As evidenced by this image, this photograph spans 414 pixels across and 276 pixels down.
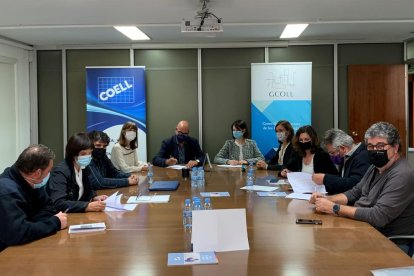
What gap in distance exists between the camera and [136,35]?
6.41 metres

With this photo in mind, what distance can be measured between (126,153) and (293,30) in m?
3.11

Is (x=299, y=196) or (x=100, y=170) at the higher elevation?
(x=100, y=170)

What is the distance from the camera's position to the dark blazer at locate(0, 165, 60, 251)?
7.20 feet

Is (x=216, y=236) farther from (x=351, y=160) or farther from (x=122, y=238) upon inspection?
(x=351, y=160)

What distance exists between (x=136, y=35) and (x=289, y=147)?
2940 mm

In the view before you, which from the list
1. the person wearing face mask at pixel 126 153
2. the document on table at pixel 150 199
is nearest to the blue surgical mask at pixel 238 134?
the person wearing face mask at pixel 126 153

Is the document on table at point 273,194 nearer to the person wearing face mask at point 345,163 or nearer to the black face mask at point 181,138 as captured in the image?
the person wearing face mask at point 345,163

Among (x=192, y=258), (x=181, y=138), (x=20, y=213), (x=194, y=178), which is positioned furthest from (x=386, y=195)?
(x=181, y=138)

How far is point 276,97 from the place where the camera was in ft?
22.3

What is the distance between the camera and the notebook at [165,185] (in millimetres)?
3846

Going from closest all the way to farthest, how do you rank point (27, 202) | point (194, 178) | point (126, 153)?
1. point (27, 202)
2. point (194, 178)
3. point (126, 153)

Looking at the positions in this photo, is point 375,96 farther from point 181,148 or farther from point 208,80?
point 181,148

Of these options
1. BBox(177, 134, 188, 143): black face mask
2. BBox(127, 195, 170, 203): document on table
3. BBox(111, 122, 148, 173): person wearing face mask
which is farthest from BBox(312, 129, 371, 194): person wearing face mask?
BBox(177, 134, 188, 143): black face mask

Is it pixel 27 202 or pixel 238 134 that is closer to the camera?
pixel 27 202
